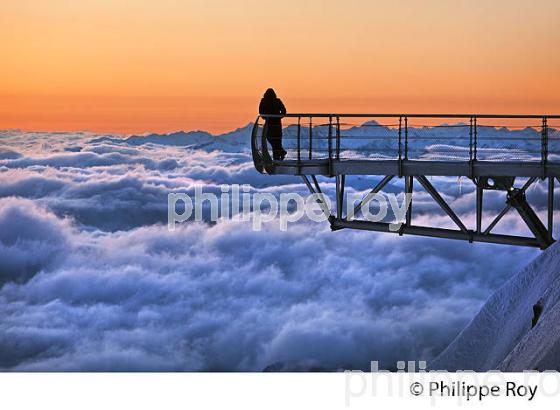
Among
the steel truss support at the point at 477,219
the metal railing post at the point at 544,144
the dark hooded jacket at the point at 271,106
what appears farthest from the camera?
the steel truss support at the point at 477,219

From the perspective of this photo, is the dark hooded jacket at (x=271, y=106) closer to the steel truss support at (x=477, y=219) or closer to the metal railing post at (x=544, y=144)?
the steel truss support at (x=477, y=219)

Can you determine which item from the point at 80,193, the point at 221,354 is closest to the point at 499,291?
the point at 221,354

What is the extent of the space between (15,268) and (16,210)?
12.0 m

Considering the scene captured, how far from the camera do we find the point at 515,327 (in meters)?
19.2

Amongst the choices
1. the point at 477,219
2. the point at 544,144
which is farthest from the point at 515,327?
the point at 544,144

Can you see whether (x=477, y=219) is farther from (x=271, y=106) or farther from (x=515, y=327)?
(x=515, y=327)

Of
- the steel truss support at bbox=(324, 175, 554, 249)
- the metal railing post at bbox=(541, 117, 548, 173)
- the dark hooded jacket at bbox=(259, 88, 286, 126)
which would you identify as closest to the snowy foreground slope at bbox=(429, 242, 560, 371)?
the steel truss support at bbox=(324, 175, 554, 249)

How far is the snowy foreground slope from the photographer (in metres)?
15.2

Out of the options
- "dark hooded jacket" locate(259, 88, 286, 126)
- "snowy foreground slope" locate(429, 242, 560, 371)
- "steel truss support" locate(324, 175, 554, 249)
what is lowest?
"snowy foreground slope" locate(429, 242, 560, 371)

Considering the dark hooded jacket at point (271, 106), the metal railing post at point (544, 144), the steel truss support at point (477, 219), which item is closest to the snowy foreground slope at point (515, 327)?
the steel truss support at point (477, 219)

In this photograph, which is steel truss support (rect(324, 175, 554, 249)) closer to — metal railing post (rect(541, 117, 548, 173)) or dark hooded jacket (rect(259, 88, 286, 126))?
metal railing post (rect(541, 117, 548, 173))

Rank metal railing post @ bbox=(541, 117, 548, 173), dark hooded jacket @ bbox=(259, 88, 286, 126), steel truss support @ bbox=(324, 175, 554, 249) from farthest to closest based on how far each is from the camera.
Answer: steel truss support @ bbox=(324, 175, 554, 249) < dark hooded jacket @ bbox=(259, 88, 286, 126) < metal railing post @ bbox=(541, 117, 548, 173)

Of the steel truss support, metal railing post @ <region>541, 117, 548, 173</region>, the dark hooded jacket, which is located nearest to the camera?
metal railing post @ <region>541, 117, 548, 173</region>

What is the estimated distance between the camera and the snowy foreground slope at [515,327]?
15.2m
